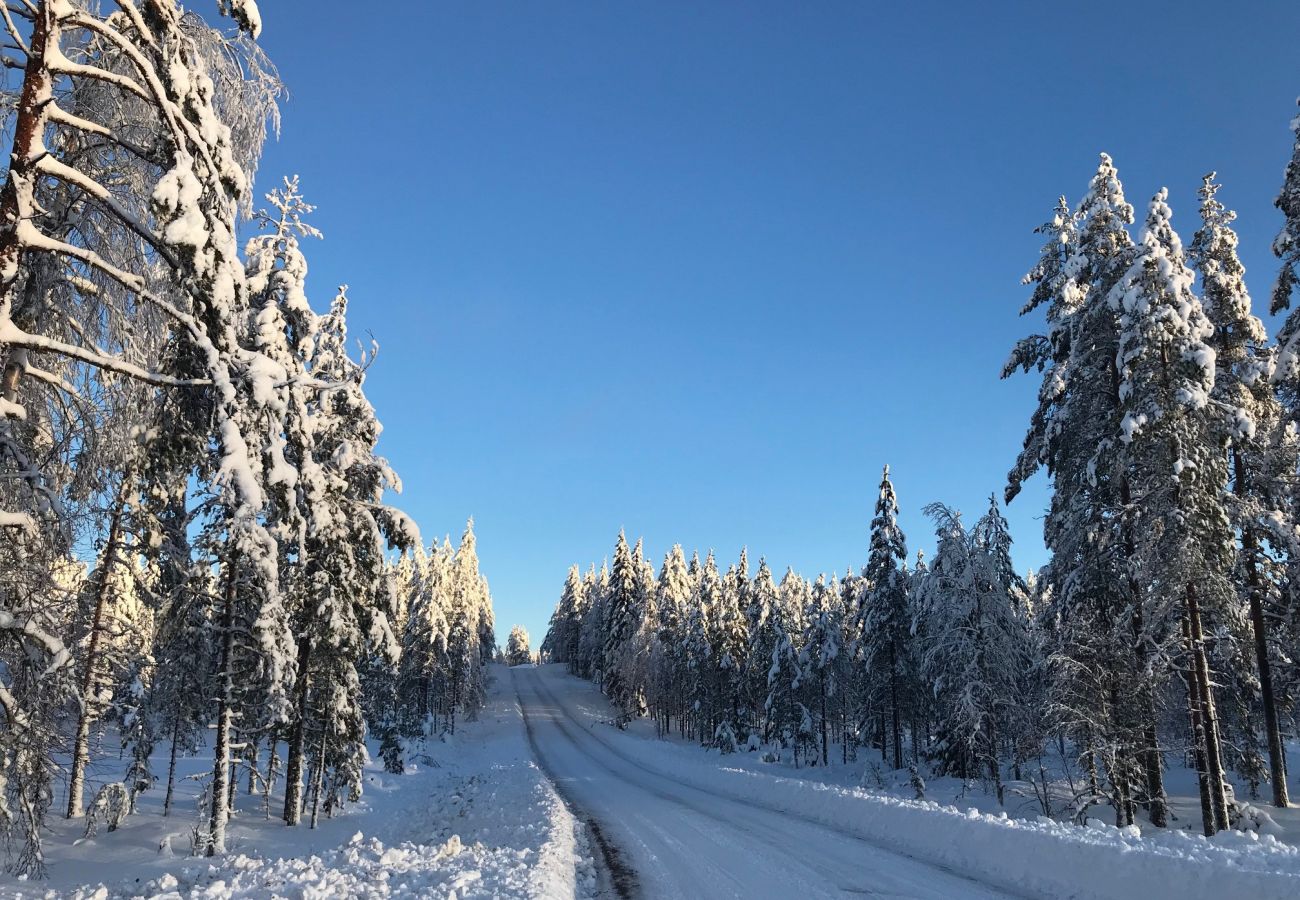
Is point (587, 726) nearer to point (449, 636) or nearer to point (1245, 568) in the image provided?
point (449, 636)

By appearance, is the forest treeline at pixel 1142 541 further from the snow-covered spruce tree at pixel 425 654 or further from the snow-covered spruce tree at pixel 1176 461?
the snow-covered spruce tree at pixel 425 654

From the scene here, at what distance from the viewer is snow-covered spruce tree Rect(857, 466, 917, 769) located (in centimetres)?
3950

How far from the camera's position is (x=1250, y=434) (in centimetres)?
1777

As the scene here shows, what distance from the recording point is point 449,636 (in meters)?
71.8

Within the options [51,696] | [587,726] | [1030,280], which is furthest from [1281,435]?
[587,726]

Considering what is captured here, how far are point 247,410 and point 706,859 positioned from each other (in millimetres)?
10408

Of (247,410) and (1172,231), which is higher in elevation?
(1172,231)

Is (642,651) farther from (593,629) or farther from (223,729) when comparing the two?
(223,729)

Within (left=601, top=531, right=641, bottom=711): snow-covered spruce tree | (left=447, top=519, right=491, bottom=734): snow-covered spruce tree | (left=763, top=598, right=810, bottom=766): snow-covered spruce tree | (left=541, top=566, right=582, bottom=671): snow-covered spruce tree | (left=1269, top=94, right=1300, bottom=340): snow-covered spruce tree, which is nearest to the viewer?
(left=1269, top=94, right=1300, bottom=340): snow-covered spruce tree

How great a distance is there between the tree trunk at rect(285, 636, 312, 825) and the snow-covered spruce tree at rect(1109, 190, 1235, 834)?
21.5 metres

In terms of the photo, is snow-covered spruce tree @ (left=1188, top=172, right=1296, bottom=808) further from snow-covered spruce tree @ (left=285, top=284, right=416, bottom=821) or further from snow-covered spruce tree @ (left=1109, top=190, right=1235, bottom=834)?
snow-covered spruce tree @ (left=285, top=284, right=416, bottom=821)

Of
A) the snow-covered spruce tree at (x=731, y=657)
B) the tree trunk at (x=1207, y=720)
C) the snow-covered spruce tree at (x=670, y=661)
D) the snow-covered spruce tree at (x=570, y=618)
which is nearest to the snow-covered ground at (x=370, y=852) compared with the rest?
the tree trunk at (x=1207, y=720)

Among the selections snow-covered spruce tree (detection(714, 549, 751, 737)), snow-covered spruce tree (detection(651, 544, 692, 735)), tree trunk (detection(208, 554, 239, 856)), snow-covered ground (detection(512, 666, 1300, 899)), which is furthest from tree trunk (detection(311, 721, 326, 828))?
snow-covered spruce tree (detection(651, 544, 692, 735))

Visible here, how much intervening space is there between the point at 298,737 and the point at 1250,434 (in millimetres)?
25701
